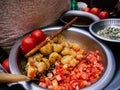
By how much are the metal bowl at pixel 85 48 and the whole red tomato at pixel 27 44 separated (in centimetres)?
5

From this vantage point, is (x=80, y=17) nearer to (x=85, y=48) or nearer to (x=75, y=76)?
(x=85, y=48)

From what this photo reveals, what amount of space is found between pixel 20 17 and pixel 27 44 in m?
0.22

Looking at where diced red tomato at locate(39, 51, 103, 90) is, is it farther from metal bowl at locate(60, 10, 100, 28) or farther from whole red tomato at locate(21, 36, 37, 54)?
metal bowl at locate(60, 10, 100, 28)

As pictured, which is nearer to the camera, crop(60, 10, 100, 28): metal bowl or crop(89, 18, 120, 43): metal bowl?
crop(89, 18, 120, 43): metal bowl

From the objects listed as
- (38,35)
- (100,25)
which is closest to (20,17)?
(38,35)

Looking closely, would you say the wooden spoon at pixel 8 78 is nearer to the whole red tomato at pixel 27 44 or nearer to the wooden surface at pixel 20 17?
the whole red tomato at pixel 27 44

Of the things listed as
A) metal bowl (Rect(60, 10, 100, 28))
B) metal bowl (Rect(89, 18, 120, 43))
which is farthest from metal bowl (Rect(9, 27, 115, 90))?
metal bowl (Rect(60, 10, 100, 28))

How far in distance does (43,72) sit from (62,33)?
0.46 m

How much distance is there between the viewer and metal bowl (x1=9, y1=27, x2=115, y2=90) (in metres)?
1.26

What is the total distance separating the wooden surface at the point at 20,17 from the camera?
1523mm

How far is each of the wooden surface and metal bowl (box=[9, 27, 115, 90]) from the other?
8cm

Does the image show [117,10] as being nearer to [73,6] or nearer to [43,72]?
[73,6]

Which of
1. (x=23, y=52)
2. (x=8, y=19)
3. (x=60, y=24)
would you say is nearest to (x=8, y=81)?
(x=23, y=52)

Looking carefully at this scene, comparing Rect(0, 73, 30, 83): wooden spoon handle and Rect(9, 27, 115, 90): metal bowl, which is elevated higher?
Rect(0, 73, 30, 83): wooden spoon handle
